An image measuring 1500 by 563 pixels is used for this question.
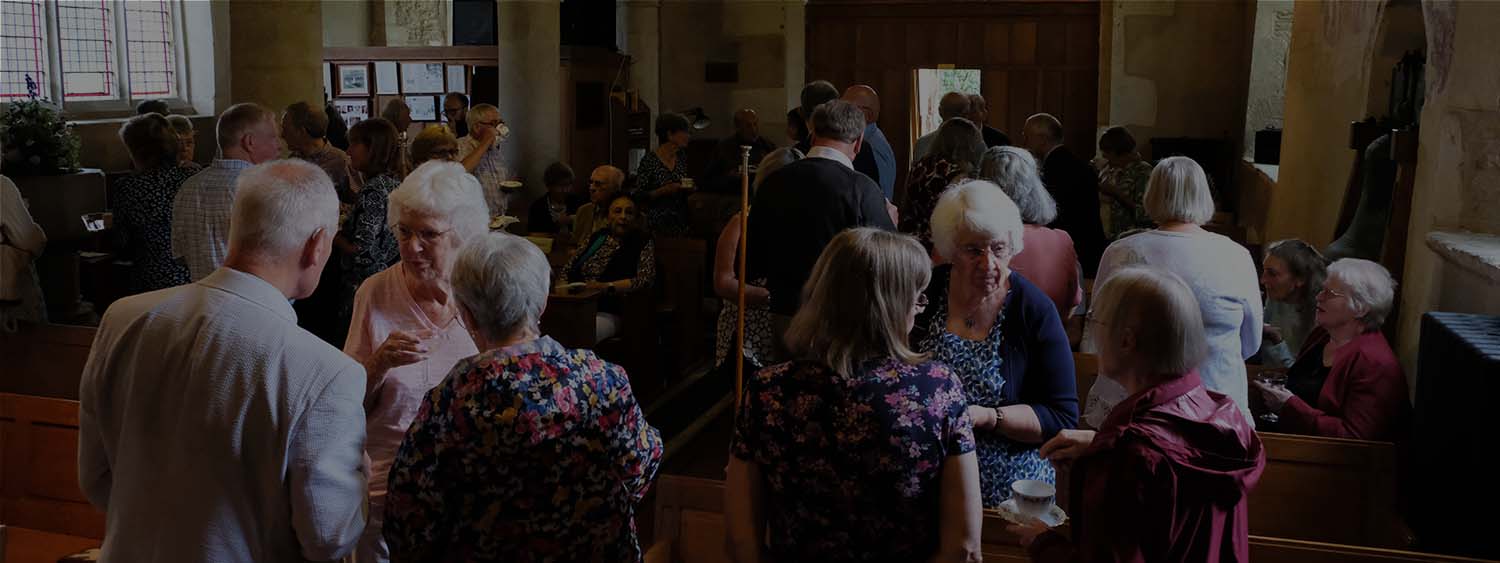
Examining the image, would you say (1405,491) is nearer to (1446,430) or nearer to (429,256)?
(1446,430)

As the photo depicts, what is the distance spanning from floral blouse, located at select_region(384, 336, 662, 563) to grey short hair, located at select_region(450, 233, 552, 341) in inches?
2.3

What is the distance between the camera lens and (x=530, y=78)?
10.6 meters

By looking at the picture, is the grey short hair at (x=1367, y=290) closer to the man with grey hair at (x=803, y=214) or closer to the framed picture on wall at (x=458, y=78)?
the man with grey hair at (x=803, y=214)

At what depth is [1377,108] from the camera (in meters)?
6.51

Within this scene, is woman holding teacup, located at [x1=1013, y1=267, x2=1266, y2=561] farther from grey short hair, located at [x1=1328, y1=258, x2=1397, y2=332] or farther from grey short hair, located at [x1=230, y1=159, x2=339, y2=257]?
grey short hair, located at [x1=1328, y1=258, x2=1397, y2=332]

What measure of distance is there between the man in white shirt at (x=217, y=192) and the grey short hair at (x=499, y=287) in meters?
2.60

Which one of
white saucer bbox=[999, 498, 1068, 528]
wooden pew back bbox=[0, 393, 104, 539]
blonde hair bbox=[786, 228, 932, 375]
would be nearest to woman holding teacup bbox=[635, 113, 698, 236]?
wooden pew back bbox=[0, 393, 104, 539]

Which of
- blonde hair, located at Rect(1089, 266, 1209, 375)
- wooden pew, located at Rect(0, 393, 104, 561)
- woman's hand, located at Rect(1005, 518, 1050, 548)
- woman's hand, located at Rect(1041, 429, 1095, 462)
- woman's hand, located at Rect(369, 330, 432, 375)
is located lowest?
wooden pew, located at Rect(0, 393, 104, 561)

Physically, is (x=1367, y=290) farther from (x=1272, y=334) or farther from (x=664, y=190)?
(x=664, y=190)

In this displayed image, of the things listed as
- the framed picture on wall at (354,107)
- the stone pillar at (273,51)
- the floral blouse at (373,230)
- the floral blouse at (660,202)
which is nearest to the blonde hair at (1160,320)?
the floral blouse at (373,230)

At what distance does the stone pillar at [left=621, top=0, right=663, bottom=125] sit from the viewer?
14.1 metres

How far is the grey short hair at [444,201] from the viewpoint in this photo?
9.83 feet

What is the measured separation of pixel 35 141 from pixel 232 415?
8.40 metres

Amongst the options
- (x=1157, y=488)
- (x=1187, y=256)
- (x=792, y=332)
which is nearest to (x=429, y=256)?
(x=792, y=332)
